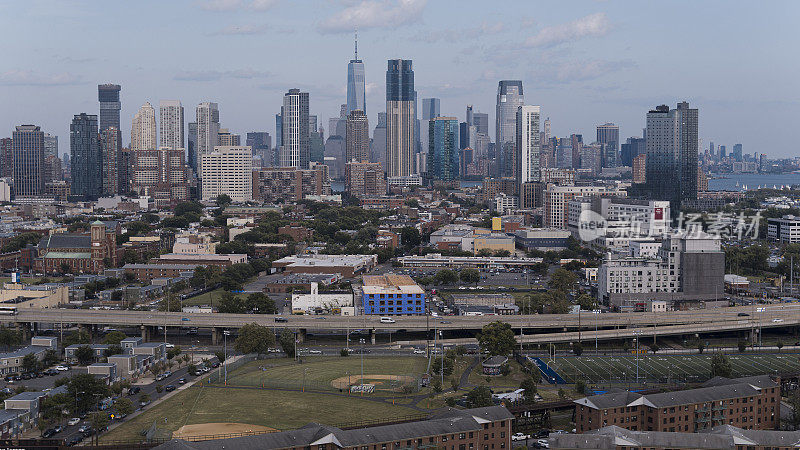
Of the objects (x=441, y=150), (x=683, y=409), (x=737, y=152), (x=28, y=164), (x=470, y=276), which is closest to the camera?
(x=683, y=409)

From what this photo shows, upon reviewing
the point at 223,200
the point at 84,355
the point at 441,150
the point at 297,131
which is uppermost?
the point at 297,131

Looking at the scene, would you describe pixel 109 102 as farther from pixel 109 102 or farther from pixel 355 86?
pixel 355 86

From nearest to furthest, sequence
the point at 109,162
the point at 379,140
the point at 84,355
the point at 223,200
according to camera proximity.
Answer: the point at 84,355, the point at 223,200, the point at 109,162, the point at 379,140

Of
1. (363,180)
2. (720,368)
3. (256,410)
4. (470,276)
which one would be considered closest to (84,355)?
(256,410)

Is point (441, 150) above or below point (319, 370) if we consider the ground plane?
above

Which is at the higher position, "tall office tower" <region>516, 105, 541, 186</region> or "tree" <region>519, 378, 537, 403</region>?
"tall office tower" <region>516, 105, 541, 186</region>

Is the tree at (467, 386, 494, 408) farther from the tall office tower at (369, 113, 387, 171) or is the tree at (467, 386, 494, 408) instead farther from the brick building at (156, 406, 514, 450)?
the tall office tower at (369, 113, 387, 171)

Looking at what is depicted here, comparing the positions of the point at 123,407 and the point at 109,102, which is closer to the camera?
the point at 123,407

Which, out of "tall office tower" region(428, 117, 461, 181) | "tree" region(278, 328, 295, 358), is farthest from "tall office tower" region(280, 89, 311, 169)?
"tree" region(278, 328, 295, 358)
